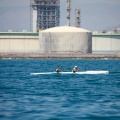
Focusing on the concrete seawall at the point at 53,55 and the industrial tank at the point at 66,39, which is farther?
the industrial tank at the point at 66,39

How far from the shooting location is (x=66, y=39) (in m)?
170

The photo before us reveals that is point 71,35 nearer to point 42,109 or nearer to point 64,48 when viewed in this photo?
→ point 64,48

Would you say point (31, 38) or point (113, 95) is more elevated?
point (31, 38)

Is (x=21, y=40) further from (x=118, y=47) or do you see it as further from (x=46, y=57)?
(x=118, y=47)

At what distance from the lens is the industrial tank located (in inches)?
6668

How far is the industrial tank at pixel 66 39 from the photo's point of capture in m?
169

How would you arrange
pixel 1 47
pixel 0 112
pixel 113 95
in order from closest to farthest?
pixel 0 112 → pixel 113 95 → pixel 1 47

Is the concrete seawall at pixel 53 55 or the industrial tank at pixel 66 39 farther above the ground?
the industrial tank at pixel 66 39

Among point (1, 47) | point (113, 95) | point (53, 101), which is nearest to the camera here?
point (53, 101)

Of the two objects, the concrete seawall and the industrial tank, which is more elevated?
the industrial tank

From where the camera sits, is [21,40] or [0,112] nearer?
[0,112]

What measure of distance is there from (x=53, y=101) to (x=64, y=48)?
136554 millimetres

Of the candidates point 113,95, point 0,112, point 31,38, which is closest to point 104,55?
point 31,38

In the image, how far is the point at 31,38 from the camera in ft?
589
